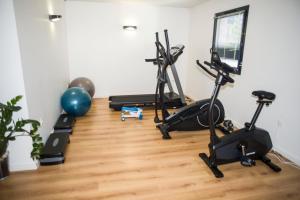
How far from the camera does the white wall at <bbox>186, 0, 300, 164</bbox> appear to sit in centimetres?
246

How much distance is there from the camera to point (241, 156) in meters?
2.36

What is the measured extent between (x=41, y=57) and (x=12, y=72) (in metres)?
0.75

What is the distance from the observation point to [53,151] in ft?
7.98

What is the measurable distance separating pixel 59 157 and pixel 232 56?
10.4 ft

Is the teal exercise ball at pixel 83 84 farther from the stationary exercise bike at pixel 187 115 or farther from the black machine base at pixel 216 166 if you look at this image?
the black machine base at pixel 216 166

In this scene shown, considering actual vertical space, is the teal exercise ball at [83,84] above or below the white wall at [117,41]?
below

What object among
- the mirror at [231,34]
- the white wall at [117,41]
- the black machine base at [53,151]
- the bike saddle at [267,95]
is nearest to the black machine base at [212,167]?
the bike saddle at [267,95]

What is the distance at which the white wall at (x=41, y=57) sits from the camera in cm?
215

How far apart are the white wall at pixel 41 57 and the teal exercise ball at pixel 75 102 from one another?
15cm

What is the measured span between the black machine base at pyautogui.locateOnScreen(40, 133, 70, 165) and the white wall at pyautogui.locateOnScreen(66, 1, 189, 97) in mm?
2661

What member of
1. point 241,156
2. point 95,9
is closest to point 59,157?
point 241,156

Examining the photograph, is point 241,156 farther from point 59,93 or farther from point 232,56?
point 59,93

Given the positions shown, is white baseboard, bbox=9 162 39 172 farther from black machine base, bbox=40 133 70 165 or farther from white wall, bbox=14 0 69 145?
white wall, bbox=14 0 69 145

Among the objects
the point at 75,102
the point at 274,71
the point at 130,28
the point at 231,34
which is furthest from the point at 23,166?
the point at 130,28
